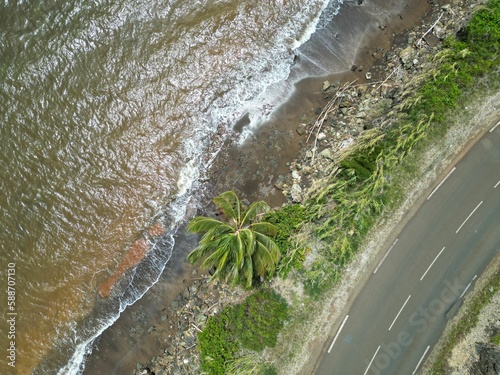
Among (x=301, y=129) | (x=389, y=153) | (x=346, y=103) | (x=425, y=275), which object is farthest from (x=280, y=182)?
(x=425, y=275)

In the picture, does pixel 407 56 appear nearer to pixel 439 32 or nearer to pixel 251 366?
pixel 439 32

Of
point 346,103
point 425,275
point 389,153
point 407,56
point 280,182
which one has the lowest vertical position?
point 425,275

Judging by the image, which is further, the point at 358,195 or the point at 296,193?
the point at 296,193

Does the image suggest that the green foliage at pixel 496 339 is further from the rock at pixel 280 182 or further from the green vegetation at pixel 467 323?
the rock at pixel 280 182

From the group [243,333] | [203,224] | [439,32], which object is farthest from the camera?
[439,32]

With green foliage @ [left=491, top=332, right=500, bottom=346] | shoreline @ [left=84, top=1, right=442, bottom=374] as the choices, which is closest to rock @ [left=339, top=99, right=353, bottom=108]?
shoreline @ [left=84, top=1, right=442, bottom=374]

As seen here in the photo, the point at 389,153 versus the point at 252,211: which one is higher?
the point at 252,211

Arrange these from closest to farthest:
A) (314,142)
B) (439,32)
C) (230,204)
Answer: (230,204)
(439,32)
(314,142)

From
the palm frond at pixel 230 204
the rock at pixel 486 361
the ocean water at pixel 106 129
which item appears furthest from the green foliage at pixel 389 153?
the rock at pixel 486 361
